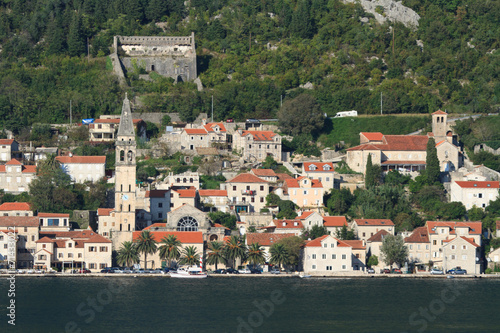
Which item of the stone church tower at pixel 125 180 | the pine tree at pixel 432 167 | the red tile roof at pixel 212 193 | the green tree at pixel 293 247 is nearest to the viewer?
the green tree at pixel 293 247

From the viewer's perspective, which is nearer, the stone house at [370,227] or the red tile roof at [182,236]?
the red tile roof at [182,236]

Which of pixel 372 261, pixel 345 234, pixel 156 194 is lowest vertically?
pixel 372 261

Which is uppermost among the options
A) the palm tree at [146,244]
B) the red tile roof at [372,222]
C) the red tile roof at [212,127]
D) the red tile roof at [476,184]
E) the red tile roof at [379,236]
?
the red tile roof at [212,127]

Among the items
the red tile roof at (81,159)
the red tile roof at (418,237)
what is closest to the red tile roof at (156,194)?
the red tile roof at (81,159)

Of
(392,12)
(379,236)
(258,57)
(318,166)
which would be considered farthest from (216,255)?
(392,12)

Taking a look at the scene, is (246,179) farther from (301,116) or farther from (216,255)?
(301,116)

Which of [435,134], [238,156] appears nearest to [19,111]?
[238,156]

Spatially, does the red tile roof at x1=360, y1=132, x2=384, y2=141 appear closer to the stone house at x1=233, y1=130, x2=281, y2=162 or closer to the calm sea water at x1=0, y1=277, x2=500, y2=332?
the stone house at x1=233, y1=130, x2=281, y2=162

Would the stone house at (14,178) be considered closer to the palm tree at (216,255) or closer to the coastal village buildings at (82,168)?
the coastal village buildings at (82,168)
